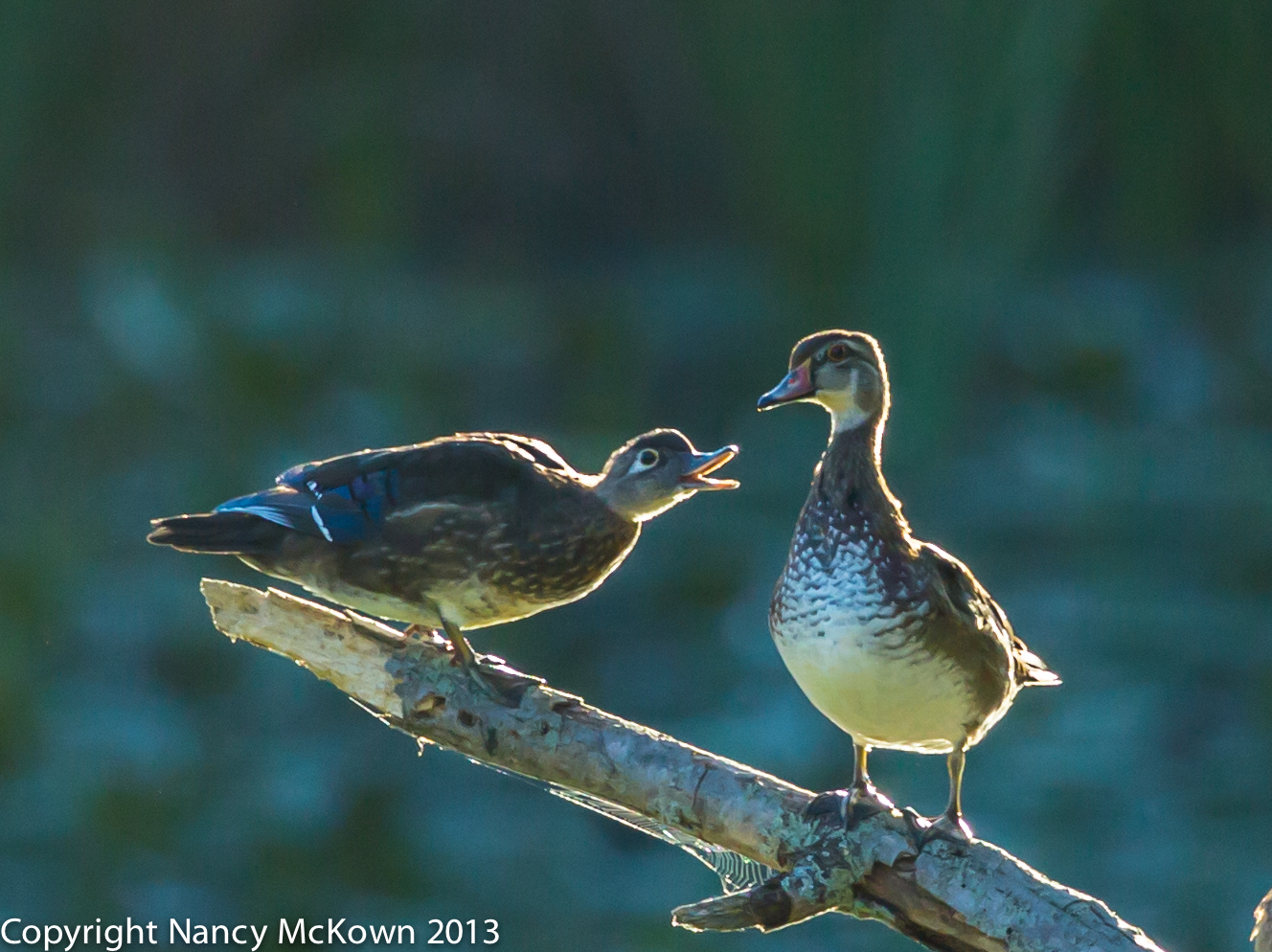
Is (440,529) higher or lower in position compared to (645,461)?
lower

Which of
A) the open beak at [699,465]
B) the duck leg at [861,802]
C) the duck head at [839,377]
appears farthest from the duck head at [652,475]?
the duck leg at [861,802]

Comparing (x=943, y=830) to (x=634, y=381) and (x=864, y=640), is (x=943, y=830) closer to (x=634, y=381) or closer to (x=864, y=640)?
(x=864, y=640)

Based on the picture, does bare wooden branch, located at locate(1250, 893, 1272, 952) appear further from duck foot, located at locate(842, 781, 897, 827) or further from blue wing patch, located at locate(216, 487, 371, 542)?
blue wing patch, located at locate(216, 487, 371, 542)

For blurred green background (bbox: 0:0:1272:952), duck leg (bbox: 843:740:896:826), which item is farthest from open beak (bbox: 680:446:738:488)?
blurred green background (bbox: 0:0:1272:952)

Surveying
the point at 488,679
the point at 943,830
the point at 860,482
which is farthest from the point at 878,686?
the point at 488,679

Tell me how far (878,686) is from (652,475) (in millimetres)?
591

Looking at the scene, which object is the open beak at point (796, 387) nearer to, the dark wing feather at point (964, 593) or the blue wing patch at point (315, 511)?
the dark wing feather at point (964, 593)

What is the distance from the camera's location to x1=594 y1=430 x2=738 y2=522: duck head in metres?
2.50

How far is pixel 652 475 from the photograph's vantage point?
8.20 ft

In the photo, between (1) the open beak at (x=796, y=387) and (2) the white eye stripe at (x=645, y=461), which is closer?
(1) the open beak at (x=796, y=387)

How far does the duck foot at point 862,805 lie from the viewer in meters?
1.99

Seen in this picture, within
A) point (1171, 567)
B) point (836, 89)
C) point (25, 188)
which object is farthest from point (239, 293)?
point (1171, 567)

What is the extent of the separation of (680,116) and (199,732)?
3.60m

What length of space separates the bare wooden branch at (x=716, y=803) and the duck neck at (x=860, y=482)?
0.31 metres
